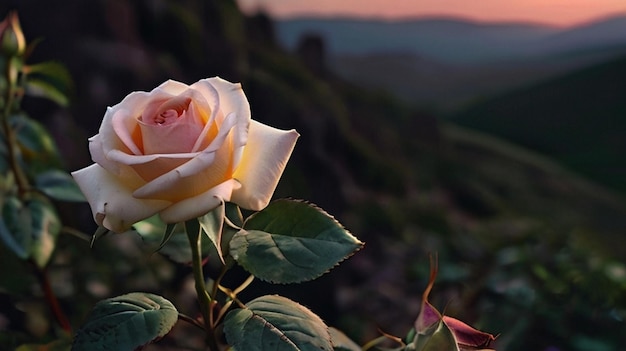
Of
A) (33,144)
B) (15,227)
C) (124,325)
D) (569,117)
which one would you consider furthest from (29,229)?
(569,117)

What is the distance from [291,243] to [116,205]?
0.08 m

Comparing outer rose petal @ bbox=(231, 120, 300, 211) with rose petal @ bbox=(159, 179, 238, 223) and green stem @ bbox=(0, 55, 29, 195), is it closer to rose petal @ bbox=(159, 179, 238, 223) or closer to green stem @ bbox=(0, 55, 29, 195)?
rose petal @ bbox=(159, 179, 238, 223)

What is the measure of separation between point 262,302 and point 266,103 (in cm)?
158

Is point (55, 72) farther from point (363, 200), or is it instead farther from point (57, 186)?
point (363, 200)

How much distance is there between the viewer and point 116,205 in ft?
0.89

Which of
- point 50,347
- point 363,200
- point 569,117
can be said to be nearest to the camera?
point 50,347

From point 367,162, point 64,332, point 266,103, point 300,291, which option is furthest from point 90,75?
point 64,332

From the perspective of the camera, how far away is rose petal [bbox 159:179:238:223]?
26 centimetres

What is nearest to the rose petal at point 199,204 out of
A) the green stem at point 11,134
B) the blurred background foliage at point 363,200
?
the blurred background foliage at point 363,200

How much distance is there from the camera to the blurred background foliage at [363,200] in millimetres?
721

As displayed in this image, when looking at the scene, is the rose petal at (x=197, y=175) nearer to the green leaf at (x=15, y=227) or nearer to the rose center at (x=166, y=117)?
the rose center at (x=166, y=117)

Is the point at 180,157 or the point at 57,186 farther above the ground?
the point at 180,157

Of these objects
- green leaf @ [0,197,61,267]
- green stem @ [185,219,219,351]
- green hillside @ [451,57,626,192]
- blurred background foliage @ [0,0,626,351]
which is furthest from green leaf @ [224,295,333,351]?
green hillside @ [451,57,626,192]

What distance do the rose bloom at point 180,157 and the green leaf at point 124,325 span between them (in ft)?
0.14
